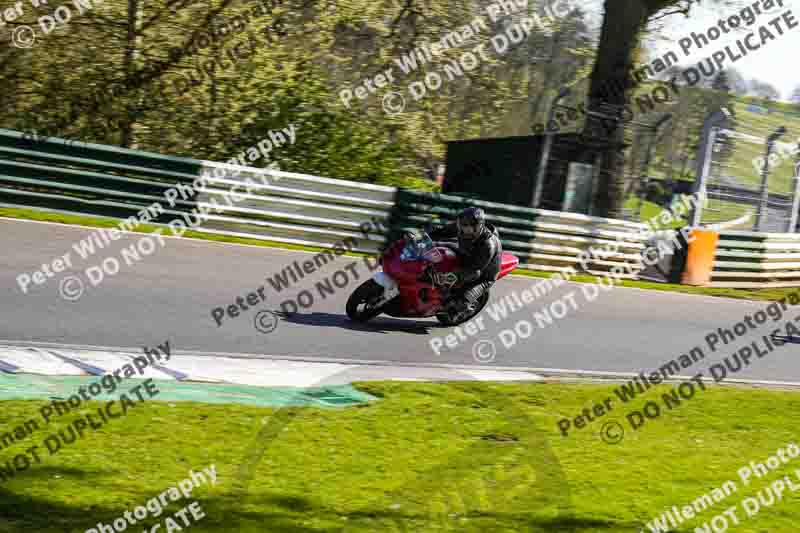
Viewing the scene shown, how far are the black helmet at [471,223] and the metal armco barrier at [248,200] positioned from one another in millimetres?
6025

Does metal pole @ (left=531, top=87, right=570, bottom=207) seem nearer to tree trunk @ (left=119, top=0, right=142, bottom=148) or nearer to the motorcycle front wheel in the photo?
tree trunk @ (left=119, top=0, right=142, bottom=148)

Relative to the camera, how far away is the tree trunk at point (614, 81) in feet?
66.4

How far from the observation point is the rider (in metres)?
10.4

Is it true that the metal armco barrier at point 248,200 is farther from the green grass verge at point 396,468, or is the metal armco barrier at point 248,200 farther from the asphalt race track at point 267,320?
the green grass verge at point 396,468

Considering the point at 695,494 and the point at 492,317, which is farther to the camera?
the point at 492,317

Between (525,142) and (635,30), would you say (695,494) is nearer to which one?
(525,142)

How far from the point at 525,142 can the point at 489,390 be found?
1185 centimetres

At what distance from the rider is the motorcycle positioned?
0.10 m

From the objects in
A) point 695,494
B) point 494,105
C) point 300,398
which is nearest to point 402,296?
point 300,398

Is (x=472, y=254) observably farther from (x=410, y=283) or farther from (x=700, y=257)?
(x=700, y=257)

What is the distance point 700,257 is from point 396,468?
14133 millimetres

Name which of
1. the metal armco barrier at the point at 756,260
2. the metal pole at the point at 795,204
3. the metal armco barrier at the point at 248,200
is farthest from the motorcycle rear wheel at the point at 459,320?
the metal pole at the point at 795,204

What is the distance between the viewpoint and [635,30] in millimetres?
20375

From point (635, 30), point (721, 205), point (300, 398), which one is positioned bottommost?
point (300, 398)
